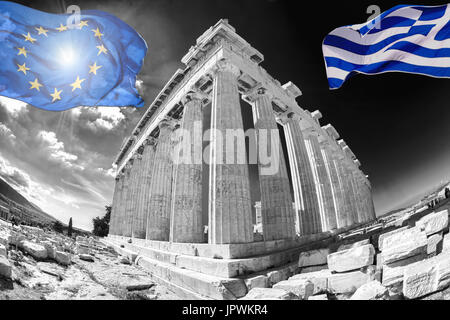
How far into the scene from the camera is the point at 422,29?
767cm

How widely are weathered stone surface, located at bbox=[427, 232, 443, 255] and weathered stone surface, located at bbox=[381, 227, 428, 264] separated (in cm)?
7

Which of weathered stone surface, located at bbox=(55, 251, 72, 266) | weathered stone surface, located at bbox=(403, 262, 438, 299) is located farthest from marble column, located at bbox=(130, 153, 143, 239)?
weathered stone surface, located at bbox=(403, 262, 438, 299)

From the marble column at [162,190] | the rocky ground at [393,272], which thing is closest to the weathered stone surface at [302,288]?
the rocky ground at [393,272]

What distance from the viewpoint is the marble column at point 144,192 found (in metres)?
20.3

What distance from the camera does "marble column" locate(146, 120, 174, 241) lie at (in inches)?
639

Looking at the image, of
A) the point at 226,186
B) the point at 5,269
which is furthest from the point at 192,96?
the point at 5,269

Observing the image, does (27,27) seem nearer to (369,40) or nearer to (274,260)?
(274,260)

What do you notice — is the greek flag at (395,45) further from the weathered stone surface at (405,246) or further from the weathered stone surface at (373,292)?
the weathered stone surface at (373,292)

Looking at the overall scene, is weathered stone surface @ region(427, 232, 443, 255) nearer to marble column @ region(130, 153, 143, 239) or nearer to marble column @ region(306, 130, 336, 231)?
marble column @ region(306, 130, 336, 231)

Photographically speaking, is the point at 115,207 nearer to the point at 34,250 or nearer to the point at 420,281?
the point at 34,250

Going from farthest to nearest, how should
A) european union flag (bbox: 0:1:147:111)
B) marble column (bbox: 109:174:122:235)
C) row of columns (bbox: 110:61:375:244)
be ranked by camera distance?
marble column (bbox: 109:174:122:235) → row of columns (bbox: 110:61:375:244) → european union flag (bbox: 0:1:147:111)

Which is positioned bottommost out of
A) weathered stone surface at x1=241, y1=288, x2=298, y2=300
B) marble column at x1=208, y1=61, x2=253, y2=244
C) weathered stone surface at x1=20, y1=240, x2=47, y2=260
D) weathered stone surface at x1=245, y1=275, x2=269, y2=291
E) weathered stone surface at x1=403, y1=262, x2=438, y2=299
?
weathered stone surface at x1=241, y1=288, x2=298, y2=300

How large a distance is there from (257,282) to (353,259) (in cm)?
284
